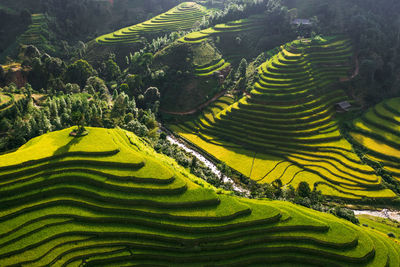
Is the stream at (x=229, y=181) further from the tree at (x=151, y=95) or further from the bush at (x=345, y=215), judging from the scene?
the tree at (x=151, y=95)

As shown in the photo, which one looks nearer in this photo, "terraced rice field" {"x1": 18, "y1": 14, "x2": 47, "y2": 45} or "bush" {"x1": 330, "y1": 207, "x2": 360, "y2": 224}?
"bush" {"x1": 330, "y1": 207, "x2": 360, "y2": 224}

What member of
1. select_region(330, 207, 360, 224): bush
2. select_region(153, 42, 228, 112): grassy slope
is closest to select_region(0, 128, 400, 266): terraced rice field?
select_region(330, 207, 360, 224): bush

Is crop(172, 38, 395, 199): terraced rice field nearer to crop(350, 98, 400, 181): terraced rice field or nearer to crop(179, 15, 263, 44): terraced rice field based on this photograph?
crop(350, 98, 400, 181): terraced rice field

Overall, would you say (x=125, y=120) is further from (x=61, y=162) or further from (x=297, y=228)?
(x=297, y=228)

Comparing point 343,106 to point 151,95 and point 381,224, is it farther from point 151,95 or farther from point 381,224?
point 151,95

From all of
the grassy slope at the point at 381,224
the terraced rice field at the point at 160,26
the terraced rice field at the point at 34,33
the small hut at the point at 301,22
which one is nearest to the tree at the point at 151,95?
the terraced rice field at the point at 160,26

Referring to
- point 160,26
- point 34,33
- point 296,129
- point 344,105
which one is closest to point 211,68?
point 296,129

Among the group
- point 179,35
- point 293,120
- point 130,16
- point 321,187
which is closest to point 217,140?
point 293,120
